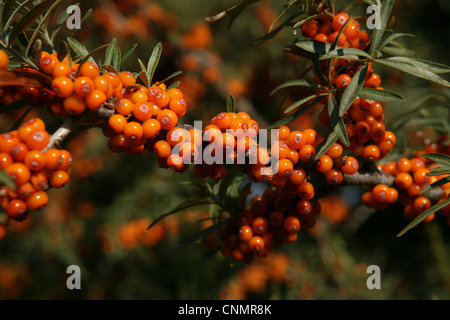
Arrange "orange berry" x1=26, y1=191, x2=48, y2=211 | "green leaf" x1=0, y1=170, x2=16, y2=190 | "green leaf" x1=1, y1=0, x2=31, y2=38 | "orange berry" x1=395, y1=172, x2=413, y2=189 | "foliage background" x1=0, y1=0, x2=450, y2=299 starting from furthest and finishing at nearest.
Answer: "foliage background" x1=0, y1=0, x2=450, y2=299
"orange berry" x1=395, y1=172, x2=413, y2=189
"green leaf" x1=1, y1=0, x2=31, y2=38
"orange berry" x1=26, y1=191, x2=48, y2=211
"green leaf" x1=0, y1=170, x2=16, y2=190

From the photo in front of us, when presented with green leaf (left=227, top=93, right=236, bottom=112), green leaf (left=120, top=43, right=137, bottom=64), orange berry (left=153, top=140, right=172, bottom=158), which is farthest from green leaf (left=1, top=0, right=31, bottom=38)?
green leaf (left=227, top=93, right=236, bottom=112)

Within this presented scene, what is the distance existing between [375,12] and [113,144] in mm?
968

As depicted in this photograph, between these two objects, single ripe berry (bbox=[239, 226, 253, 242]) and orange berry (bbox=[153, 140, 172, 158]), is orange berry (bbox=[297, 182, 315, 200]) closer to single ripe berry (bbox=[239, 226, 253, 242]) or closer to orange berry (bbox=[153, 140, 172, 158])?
single ripe berry (bbox=[239, 226, 253, 242])

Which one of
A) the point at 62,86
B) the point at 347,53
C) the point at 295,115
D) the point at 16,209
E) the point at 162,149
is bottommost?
the point at 16,209

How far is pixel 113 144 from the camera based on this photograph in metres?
1.04

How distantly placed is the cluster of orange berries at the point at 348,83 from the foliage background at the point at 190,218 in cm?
153

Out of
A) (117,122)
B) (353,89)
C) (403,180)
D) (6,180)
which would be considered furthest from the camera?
(403,180)

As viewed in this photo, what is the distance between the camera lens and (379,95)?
3.68 ft

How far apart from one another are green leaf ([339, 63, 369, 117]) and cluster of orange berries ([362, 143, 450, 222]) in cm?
41

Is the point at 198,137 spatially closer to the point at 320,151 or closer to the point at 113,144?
the point at 113,144

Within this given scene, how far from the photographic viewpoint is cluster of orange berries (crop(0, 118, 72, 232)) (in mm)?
841

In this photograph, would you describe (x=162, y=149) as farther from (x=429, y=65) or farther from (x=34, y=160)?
(x=429, y=65)

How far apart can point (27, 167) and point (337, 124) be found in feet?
2.97

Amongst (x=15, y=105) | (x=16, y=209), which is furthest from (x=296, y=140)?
(x=15, y=105)
